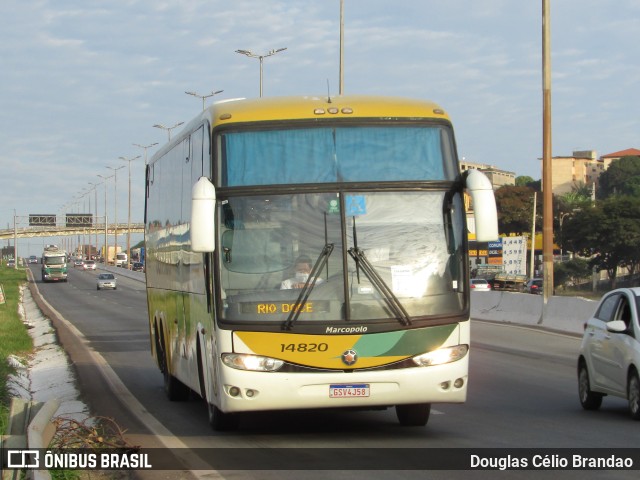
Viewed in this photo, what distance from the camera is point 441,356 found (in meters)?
11.0

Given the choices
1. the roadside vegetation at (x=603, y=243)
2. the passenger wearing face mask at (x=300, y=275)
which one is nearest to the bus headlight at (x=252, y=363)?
the passenger wearing face mask at (x=300, y=275)

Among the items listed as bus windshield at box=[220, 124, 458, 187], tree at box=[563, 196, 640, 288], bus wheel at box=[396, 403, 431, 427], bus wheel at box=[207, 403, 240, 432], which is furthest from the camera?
tree at box=[563, 196, 640, 288]

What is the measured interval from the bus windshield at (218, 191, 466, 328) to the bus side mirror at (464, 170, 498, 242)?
0.48m

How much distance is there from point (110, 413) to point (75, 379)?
5508 mm

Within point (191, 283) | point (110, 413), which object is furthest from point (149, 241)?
point (191, 283)

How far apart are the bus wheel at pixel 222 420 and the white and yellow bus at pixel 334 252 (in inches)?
9.2

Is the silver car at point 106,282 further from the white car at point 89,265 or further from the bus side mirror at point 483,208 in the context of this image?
the bus side mirror at point 483,208

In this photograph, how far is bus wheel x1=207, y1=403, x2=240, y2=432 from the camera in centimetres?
1192

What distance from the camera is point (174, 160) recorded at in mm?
15297

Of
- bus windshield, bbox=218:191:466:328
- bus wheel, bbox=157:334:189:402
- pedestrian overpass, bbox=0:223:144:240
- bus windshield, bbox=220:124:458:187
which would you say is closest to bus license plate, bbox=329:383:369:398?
bus windshield, bbox=218:191:466:328

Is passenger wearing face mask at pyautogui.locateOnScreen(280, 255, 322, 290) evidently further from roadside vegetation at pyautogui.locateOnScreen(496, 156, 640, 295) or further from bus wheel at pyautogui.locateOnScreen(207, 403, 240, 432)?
roadside vegetation at pyautogui.locateOnScreen(496, 156, 640, 295)

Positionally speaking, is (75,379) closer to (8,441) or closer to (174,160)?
(174,160)

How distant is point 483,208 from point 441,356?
59.2 inches

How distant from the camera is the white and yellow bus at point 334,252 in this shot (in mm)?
10727
